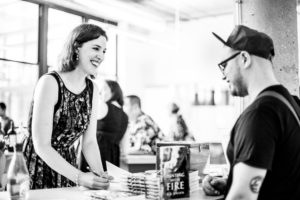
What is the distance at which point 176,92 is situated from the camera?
31.8 feet

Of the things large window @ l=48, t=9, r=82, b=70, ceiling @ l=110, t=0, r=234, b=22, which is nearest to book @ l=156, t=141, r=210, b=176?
large window @ l=48, t=9, r=82, b=70

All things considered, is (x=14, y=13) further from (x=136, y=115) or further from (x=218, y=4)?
(x=218, y=4)

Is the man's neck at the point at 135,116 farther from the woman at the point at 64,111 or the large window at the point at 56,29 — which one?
the woman at the point at 64,111

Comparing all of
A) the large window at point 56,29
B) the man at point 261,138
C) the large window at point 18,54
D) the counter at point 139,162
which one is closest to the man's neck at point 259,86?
the man at point 261,138

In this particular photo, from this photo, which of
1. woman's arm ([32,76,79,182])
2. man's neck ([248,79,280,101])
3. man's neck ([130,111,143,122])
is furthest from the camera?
man's neck ([130,111,143,122])

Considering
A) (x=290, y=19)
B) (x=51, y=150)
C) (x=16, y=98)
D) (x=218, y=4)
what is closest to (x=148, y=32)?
(x=218, y=4)

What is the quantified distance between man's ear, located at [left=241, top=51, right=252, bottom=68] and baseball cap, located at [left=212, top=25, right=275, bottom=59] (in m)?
0.01

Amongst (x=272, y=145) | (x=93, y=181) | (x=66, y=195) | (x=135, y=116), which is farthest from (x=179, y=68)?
(x=272, y=145)

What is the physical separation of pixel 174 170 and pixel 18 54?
21.4ft

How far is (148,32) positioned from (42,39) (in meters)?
3.36

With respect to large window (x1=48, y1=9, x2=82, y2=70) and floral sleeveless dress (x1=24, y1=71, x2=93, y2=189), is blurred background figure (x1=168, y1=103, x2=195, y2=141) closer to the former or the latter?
large window (x1=48, y1=9, x2=82, y2=70)

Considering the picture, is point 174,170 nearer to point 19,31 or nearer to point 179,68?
point 19,31

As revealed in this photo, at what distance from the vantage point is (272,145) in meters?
1.35

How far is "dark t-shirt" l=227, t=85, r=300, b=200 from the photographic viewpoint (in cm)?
134
